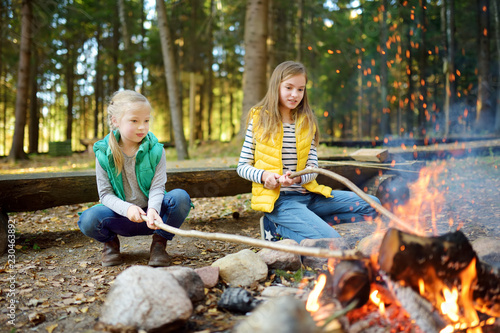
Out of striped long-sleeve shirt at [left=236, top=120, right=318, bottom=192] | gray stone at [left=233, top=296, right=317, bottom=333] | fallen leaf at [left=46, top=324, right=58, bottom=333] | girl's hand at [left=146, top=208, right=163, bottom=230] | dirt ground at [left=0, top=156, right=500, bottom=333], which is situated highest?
striped long-sleeve shirt at [left=236, top=120, right=318, bottom=192]

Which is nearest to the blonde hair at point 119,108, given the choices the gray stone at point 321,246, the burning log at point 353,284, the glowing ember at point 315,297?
the gray stone at point 321,246

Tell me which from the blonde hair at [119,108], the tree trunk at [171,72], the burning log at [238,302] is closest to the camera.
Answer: the burning log at [238,302]

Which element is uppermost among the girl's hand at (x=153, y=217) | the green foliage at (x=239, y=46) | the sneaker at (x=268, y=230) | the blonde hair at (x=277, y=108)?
the green foliage at (x=239, y=46)

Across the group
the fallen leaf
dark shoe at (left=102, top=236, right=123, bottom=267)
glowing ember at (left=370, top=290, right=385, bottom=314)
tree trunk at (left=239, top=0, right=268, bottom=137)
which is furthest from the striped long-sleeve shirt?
tree trunk at (left=239, top=0, right=268, bottom=137)

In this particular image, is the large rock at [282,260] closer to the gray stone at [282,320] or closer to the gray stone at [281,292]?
the gray stone at [281,292]

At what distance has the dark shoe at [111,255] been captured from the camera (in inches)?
125

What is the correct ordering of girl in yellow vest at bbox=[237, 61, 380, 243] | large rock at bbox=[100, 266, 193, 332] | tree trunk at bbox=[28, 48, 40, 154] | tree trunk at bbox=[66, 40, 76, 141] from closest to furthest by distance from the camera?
large rock at bbox=[100, 266, 193, 332] → girl in yellow vest at bbox=[237, 61, 380, 243] → tree trunk at bbox=[28, 48, 40, 154] → tree trunk at bbox=[66, 40, 76, 141]

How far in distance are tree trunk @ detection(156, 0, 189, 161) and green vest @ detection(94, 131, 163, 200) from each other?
7030mm

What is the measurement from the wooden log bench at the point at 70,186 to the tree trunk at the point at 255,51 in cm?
456

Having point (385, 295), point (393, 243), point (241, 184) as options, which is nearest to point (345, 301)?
point (385, 295)

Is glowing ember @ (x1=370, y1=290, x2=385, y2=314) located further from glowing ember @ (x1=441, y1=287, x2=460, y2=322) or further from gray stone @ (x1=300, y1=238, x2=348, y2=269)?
gray stone @ (x1=300, y1=238, x2=348, y2=269)

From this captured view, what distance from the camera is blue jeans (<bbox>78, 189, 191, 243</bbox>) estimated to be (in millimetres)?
3047

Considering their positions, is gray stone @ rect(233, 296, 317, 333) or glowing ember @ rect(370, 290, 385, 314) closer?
gray stone @ rect(233, 296, 317, 333)

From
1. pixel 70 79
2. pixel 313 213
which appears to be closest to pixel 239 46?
pixel 70 79
